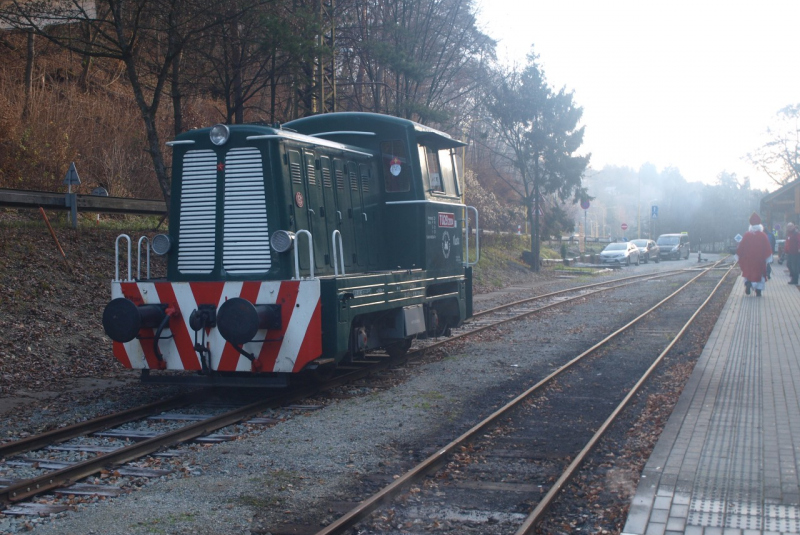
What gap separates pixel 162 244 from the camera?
26.8ft

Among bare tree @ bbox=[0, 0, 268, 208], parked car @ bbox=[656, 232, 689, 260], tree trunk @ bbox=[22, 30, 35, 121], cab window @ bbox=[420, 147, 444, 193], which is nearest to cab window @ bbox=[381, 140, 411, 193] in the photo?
cab window @ bbox=[420, 147, 444, 193]

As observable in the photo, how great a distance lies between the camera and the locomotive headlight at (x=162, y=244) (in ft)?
26.7

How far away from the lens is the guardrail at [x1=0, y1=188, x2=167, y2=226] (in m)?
13.1

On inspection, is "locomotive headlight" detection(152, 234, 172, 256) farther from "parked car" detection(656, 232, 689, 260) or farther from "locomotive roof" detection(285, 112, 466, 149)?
"parked car" detection(656, 232, 689, 260)

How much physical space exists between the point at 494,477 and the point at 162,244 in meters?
4.74

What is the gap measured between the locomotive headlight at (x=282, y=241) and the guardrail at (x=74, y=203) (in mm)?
7942

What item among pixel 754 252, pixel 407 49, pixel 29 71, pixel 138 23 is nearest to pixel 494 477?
pixel 138 23

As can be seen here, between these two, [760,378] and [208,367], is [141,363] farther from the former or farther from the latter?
[760,378]

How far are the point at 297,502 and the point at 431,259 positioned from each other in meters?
5.73

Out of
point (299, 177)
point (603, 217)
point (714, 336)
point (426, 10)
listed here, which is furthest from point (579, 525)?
point (603, 217)

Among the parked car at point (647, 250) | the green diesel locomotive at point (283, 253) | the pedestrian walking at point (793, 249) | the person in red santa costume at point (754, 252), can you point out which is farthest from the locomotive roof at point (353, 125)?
the parked car at point (647, 250)

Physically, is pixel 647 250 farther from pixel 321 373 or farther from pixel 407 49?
pixel 321 373

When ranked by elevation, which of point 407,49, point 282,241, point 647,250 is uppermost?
point 407,49

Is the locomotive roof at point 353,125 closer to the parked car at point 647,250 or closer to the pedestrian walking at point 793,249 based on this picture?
the pedestrian walking at point 793,249
